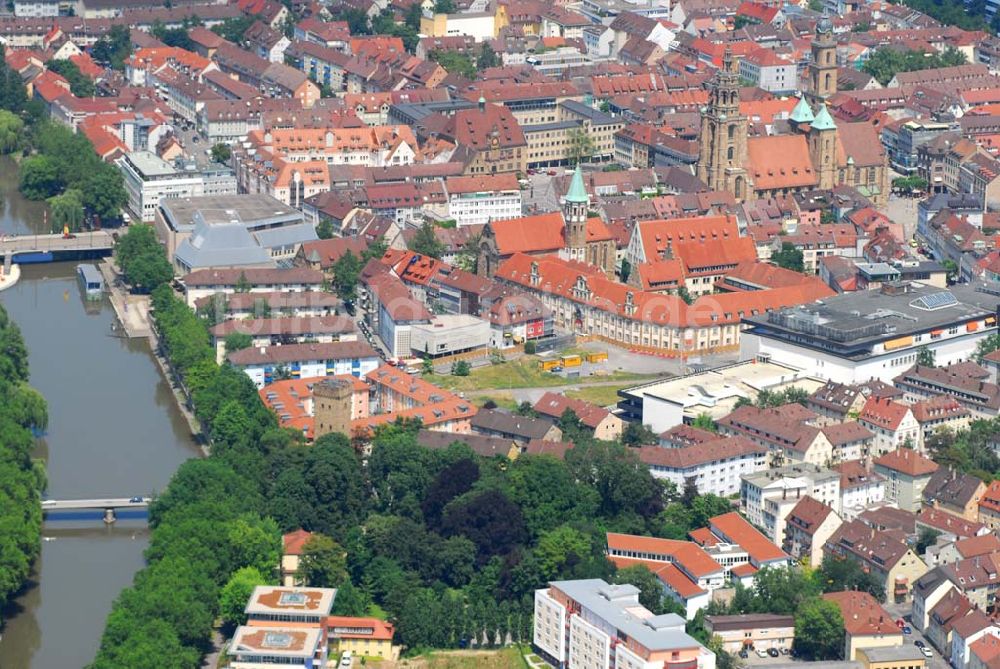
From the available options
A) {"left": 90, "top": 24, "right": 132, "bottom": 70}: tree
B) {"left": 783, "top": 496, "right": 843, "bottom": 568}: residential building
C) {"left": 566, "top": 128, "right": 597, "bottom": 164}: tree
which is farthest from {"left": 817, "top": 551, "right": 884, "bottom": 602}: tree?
{"left": 90, "top": 24, "right": 132, "bottom": 70}: tree

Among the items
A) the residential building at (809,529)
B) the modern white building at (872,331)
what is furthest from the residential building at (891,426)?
the residential building at (809,529)

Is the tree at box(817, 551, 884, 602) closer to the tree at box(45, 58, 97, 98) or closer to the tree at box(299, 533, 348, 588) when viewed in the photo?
the tree at box(299, 533, 348, 588)

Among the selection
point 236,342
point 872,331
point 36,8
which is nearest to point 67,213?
point 236,342

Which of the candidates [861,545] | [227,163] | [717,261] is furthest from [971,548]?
[227,163]

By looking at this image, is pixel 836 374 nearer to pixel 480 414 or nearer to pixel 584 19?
pixel 480 414

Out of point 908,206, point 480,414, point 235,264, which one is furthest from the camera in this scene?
point 908,206

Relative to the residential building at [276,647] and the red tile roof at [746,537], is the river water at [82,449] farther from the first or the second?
the red tile roof at [746,537]

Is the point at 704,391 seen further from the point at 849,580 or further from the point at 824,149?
the point at 824,149
